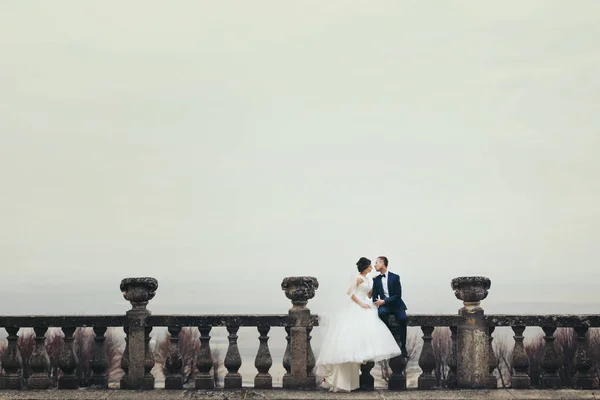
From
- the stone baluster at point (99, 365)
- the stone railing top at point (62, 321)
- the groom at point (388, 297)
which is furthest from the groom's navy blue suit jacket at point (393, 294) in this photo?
the stone baluster at point (99, 365)

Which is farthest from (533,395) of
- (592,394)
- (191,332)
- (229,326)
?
(191,332)

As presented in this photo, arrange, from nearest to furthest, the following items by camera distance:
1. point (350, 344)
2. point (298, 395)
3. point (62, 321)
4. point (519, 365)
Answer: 1. point (298, 395)
2. point (350, 344)
3. point (519, 365)
4. point (62, 321)

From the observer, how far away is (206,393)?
12.1m

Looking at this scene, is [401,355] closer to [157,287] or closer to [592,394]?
[592,394]

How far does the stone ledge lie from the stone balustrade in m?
0.28

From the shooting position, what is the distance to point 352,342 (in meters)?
12.0

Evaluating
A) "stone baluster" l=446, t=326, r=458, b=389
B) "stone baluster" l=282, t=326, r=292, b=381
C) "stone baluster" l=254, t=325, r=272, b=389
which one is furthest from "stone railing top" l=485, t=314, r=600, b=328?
"stone baluster" l=254, t=325, r=272, b=389

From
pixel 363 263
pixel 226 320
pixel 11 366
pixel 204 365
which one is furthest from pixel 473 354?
pixel 11 366

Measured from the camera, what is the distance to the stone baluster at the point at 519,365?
1242 centimetres

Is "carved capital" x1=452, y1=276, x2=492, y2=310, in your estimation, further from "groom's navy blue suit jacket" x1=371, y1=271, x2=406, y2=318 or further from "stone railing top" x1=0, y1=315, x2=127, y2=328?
"stone railing top" x1=0, y1=315, x2=127, y2=328

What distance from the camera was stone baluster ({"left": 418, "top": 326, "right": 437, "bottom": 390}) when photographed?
1241 centimetres

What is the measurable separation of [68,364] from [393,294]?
5.71 meters

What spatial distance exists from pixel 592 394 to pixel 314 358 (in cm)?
450

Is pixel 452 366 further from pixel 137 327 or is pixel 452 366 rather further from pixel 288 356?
pixel 137 327
